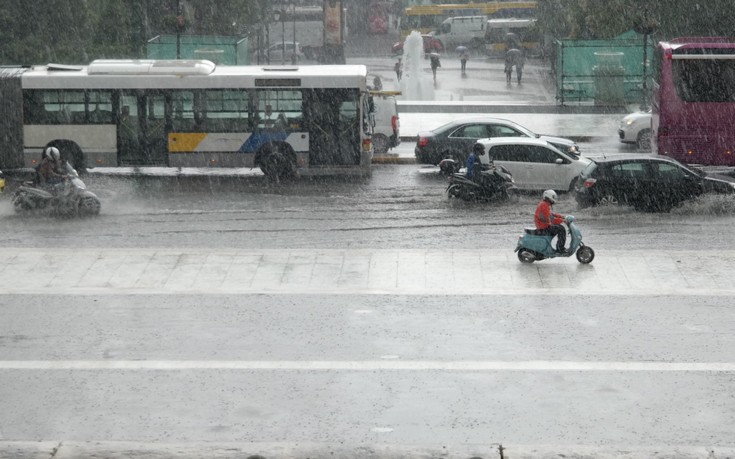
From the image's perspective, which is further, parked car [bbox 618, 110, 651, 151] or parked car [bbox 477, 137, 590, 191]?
parked car [bbox 618, 110, 651, 151]

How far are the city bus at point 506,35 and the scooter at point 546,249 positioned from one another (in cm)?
5226

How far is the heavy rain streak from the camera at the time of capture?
1056cm

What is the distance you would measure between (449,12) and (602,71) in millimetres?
37281

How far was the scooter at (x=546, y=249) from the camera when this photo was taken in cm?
1675

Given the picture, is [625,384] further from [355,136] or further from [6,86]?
[6,86]

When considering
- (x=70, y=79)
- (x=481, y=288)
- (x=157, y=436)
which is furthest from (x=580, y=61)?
(x=157, y=436)

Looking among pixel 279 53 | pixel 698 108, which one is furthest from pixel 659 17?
pixel 279 53

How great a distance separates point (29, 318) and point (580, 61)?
101 ft

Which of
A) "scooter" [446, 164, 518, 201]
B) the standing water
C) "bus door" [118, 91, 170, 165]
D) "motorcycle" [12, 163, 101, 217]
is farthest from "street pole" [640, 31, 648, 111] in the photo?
"motorcycle" [12, 163, 101, 217]

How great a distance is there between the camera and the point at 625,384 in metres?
11.5

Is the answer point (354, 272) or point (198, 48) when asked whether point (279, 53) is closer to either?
point (198, 48)

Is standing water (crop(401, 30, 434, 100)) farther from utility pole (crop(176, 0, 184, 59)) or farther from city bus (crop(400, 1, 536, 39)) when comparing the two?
city bus (crop(400, 1, 536, 39))

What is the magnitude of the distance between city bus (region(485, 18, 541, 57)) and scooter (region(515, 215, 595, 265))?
52258mm

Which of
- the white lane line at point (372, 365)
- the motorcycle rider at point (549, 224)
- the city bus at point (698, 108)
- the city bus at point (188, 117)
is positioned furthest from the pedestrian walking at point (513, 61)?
the white lane line at point (372, 365)
